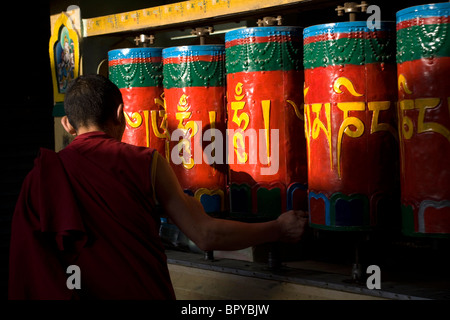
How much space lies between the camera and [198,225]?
1834 millimetres

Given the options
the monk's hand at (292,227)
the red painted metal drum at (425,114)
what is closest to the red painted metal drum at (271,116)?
the red painted metal drum at (425,114)

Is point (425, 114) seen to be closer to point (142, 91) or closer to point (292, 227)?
point (292, 227)

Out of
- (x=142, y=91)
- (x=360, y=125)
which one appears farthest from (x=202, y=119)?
(x=360, y=125)

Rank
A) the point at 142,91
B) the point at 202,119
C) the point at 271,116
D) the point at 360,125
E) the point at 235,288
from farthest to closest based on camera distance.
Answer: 1. the point at 142,91
2. the point at 202,119
3. the point at 235,288
4. the point at 271,116
5. the point at 360,125

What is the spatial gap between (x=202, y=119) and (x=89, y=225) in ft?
3.88

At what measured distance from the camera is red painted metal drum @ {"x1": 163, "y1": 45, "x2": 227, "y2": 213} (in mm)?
2922

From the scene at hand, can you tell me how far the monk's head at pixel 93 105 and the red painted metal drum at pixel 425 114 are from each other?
826 mm

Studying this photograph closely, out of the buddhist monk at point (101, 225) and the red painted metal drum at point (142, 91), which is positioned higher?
the red painted metal drum at point (142, 91)

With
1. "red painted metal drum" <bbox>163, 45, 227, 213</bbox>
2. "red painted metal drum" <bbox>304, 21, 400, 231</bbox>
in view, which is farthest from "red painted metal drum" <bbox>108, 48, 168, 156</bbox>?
"red painted metal drum" <bbox>304, 21, 400, 231</bbox>

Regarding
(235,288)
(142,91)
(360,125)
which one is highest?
(142,91)

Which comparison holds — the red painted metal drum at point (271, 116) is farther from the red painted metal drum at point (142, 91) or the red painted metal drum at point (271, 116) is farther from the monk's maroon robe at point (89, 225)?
the monk's maroon robe at point (89, 225)

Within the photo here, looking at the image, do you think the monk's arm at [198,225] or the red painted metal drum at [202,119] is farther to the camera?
the red painted metal drum at [202,119]

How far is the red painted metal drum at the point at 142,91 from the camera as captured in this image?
3.16 metres

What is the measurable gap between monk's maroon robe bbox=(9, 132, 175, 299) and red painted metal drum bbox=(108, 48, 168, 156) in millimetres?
1307
